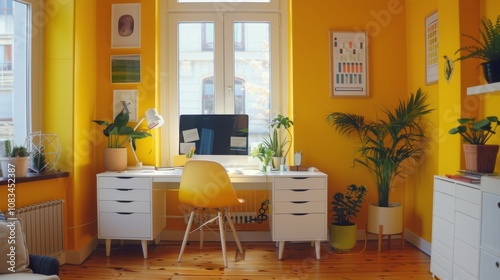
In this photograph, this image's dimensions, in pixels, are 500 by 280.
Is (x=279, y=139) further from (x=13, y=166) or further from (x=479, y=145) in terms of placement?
(x=13, y=166)

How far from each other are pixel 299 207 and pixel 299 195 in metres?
0.10

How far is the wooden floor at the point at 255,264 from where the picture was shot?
112 inches

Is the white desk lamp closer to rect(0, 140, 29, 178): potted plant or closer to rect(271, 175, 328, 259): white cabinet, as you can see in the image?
rect(0, 140, 29, 178): potted plant

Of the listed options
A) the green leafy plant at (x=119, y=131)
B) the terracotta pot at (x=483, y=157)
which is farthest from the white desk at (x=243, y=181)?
the terracotta pot at (x=483, y=157)

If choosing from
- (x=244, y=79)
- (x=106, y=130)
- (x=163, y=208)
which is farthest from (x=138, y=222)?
(x=244, y=79)

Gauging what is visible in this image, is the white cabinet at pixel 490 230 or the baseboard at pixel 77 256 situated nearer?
the white cabinet at pixel 490 230

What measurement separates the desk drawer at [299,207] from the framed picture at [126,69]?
1.79 m

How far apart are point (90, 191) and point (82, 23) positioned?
1473 millimetres

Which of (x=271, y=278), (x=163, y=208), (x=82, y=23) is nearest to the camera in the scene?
(x=271, y=278)

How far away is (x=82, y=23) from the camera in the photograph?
3.28 meters

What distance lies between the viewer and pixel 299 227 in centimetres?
312

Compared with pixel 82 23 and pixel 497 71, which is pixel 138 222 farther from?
pixel 497 71

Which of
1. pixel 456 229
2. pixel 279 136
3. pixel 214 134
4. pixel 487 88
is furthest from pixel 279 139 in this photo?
pixel 487 88

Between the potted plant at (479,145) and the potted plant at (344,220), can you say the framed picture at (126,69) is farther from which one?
the potted plant at (479,145)
